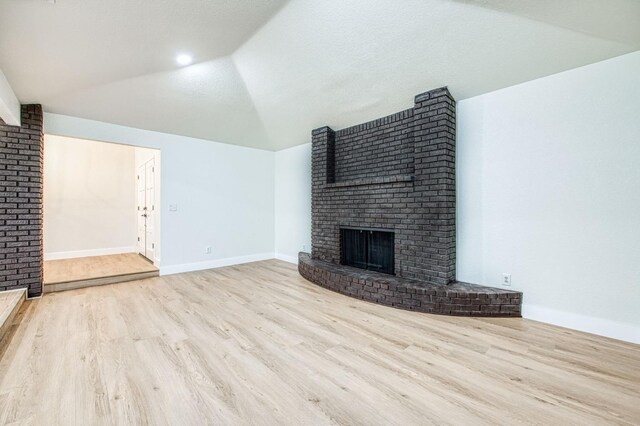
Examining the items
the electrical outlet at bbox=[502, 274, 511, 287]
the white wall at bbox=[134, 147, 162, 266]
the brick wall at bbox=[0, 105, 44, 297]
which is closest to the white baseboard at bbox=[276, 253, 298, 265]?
the white wall at bbox=[134, 147, 162, 266]

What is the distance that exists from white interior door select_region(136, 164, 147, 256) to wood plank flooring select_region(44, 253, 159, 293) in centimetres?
37

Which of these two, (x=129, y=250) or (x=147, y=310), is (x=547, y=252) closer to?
(x=147, y=310)

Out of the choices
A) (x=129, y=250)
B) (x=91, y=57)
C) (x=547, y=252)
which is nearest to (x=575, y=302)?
(x=547, y=252)

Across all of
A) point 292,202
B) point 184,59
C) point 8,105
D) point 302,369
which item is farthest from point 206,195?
point 302,369

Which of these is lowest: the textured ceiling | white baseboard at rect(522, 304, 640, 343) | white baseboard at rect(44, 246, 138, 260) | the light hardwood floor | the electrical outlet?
the light hardwood floor

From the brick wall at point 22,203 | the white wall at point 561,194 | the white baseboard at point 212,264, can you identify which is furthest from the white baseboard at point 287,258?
the brick wall at point 22,203

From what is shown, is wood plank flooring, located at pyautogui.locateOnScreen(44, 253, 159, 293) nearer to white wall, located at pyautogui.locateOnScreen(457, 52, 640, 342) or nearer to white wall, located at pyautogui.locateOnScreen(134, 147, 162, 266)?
white wall, located at pyautogui.locateOnScreen(134, 147, 162, 266)

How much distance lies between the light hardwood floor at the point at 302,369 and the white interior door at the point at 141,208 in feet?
9.24

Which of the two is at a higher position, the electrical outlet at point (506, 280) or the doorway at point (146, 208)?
the doorway at point (146, 208)

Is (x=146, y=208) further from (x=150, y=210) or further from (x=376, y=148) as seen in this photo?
Result: (x=376, y=148)

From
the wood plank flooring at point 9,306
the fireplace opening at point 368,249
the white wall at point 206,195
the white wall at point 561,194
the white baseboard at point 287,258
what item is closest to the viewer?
the white wall at point 561,194

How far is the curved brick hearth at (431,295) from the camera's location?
9.78 ft

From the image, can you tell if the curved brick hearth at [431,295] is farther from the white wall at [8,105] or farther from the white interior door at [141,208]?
the white interior door at [141,208]

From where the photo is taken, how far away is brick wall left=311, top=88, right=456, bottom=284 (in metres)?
3.27
